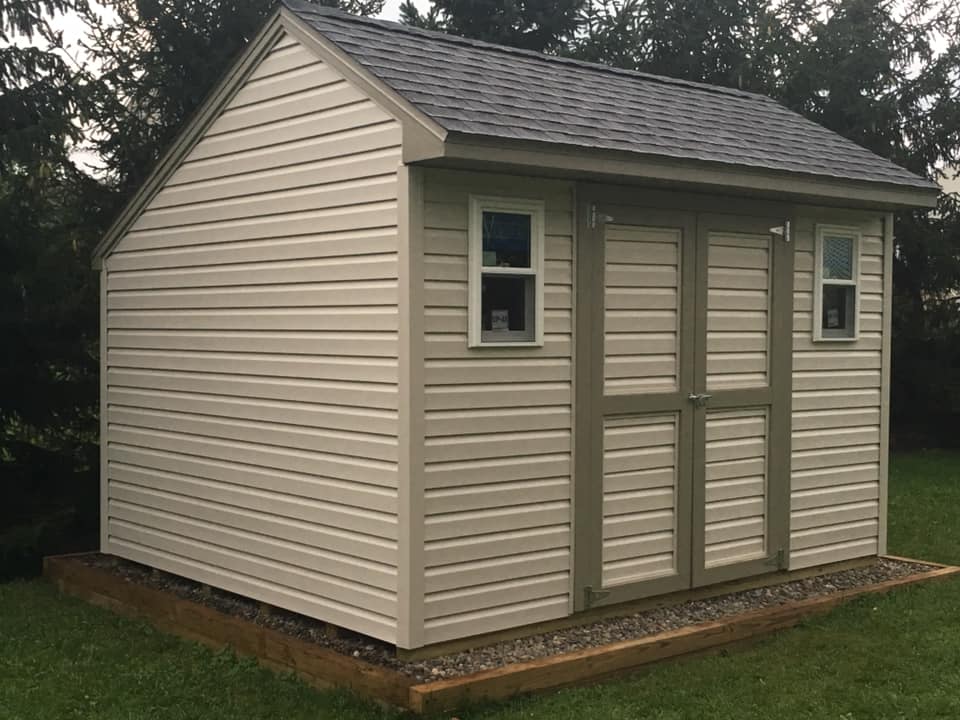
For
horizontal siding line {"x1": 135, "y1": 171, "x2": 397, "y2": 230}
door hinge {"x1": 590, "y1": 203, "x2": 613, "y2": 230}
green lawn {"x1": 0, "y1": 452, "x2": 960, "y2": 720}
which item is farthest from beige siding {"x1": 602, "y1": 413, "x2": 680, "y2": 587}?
horizontal siding line {"x1": 135, "y1": 171, "x2": 397, "y2": 230}

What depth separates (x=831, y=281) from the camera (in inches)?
313

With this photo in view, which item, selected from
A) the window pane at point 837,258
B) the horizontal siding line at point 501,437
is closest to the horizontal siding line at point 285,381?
the horizontal siding line at point 501,437

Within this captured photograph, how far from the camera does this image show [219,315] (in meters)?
7.34

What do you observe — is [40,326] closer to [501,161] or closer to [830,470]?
[501,161]

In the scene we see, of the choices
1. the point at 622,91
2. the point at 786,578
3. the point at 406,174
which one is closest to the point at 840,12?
the point at 622,91

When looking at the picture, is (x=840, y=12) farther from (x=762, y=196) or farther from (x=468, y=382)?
(x=468, y=382)

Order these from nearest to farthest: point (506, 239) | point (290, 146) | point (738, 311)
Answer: point (506, 239) < point (290, 146) < point (738, 311)

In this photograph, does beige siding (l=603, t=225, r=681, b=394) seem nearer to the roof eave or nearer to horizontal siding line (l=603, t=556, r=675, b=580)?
the roof eave

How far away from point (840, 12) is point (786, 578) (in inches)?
560

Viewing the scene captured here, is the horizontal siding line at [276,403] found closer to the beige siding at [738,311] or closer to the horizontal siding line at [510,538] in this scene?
the horizontal siding line at [510,538]

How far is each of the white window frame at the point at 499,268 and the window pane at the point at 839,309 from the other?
2696 millimetres

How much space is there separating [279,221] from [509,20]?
44.2ft

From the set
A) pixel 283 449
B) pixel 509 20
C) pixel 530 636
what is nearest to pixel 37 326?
pixel 283 449

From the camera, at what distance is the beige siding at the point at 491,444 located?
19.4 ft
